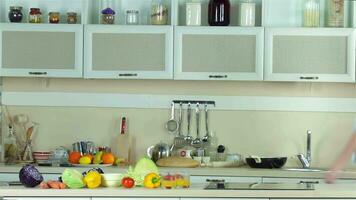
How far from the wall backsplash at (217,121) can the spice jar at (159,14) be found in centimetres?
54

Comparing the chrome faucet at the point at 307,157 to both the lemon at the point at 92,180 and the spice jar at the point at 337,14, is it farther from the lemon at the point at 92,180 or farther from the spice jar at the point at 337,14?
the lemon at the point at 92,180

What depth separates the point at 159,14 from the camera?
631 cm

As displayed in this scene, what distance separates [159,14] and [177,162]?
1.21 m

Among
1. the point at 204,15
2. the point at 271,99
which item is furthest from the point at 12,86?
the point at 271,99

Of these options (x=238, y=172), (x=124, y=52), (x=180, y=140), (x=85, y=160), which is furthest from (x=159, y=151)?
(x=124, y=52)

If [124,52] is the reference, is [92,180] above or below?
below

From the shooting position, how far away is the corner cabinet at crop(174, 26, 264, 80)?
617 cm

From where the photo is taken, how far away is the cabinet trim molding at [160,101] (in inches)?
257

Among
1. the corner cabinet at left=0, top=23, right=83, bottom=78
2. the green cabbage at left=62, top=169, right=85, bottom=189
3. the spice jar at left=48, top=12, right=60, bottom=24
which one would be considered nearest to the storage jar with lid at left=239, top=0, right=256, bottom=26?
the corner cabinet at left=0, top=23, right=83, bottom=78

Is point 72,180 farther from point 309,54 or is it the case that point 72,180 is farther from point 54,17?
point 309,54

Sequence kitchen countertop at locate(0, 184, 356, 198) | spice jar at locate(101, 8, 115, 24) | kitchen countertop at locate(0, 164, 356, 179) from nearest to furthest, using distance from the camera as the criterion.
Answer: kitchen countertop at locate(0, 184, 356, 198) < kitchen countertop at locate(0, 164, 356, 179) < spice jar at locate(101, 8, 115, 24)

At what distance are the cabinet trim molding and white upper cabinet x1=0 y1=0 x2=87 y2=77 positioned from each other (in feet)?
1.23

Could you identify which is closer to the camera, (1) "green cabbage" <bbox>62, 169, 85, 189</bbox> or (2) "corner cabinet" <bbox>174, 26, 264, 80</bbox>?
(1) "green cabbage" <bbox>62, 169, 85, 189</bbox>

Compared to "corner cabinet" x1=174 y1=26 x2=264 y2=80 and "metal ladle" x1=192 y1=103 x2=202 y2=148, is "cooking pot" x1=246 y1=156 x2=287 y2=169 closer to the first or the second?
"metal ladle" x1=192 y1=103 x2=202 y2=148
